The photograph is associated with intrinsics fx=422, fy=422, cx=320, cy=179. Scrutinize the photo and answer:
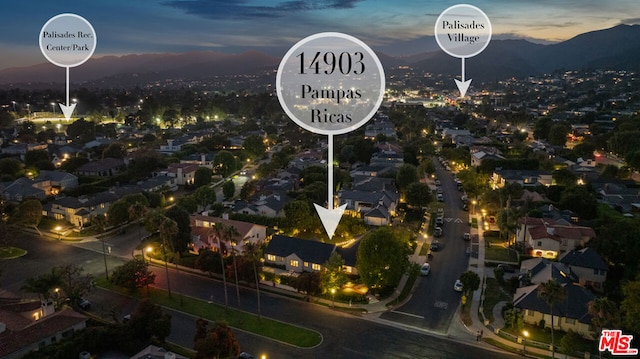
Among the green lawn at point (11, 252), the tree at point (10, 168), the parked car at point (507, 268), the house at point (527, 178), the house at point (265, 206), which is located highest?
the tree at point (10, 168)

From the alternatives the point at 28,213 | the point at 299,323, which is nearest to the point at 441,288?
the point at 299,323

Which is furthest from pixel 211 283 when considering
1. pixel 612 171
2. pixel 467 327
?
pixel 612 171

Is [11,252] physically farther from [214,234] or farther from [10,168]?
[10,168]

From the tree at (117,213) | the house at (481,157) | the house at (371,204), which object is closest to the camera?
the tree at (117,213)

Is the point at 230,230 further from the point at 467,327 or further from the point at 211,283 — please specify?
the point at 467,327

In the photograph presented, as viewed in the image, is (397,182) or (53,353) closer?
(53,353)

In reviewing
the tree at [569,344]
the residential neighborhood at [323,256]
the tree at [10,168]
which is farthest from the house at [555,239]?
the tree at [10,168]

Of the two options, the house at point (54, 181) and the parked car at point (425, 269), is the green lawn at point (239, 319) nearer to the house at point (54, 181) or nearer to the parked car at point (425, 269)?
the parked car at point (425, 269)
